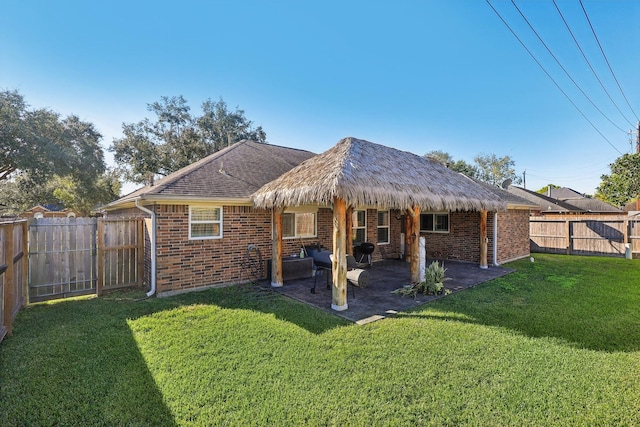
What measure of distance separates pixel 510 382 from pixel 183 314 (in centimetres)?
581

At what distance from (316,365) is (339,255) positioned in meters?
2.49

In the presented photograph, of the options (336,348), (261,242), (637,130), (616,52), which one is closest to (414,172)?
(261,242)

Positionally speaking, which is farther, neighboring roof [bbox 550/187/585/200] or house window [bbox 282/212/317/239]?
neighboring roof [bbox 550/187/585/200]

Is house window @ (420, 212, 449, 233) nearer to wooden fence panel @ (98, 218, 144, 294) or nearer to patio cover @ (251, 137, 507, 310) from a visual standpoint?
patio cover @ (251, 137, 507, 310)

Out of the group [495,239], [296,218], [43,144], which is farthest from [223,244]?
[43,144]

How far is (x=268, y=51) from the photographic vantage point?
12.7m

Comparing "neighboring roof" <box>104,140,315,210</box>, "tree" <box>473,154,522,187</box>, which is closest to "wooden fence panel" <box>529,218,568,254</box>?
"neighboring roof" <box>104,140,315,210</box>

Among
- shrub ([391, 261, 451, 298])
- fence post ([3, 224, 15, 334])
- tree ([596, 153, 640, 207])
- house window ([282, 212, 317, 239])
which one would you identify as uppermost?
tree ([596, 153, 640, 207])

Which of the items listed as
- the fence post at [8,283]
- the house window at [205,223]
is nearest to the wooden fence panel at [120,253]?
the house window at [205,223]

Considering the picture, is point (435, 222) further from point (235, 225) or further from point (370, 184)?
point (235, 225)

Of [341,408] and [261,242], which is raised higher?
[261,242]

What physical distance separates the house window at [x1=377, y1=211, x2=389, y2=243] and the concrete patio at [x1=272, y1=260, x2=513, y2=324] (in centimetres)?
198

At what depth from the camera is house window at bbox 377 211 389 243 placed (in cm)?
1304

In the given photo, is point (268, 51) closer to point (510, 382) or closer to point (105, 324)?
point (105, 324)
